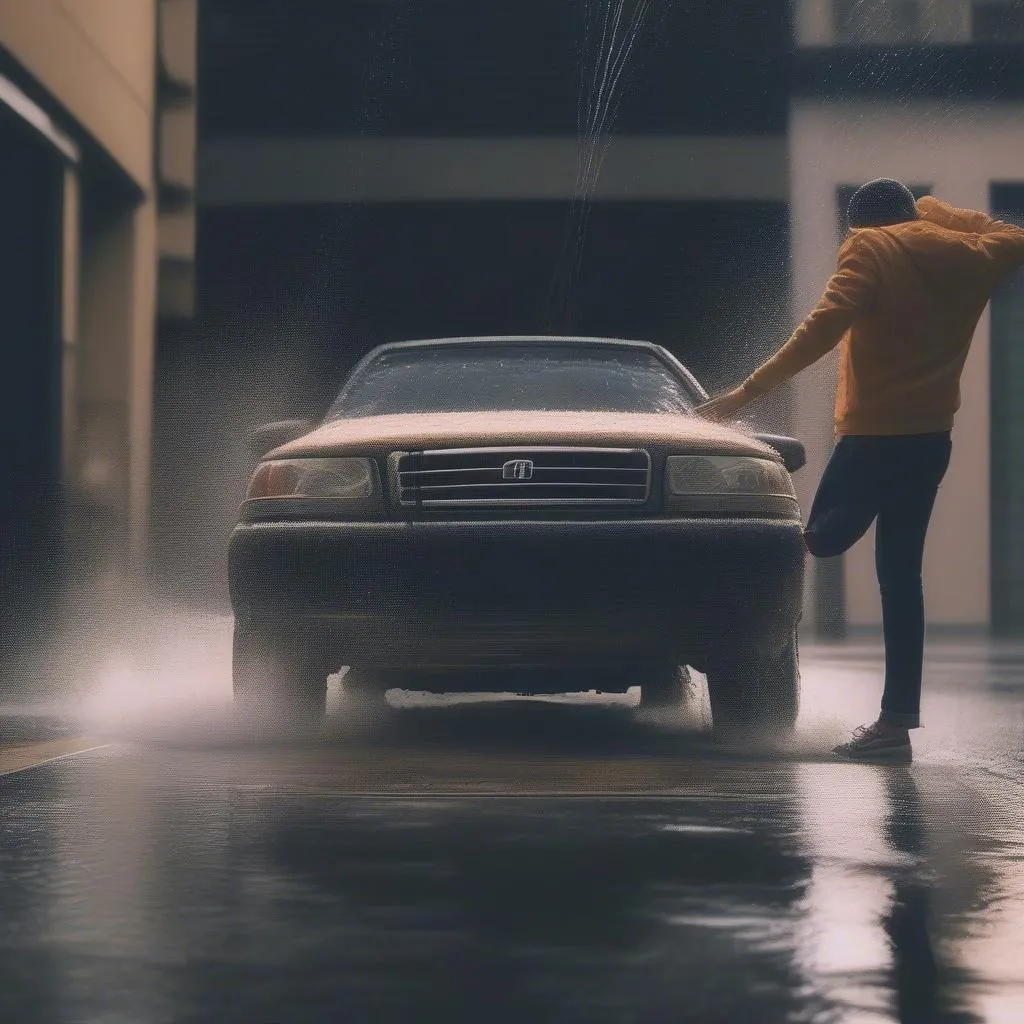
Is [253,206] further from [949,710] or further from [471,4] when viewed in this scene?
[949,710]

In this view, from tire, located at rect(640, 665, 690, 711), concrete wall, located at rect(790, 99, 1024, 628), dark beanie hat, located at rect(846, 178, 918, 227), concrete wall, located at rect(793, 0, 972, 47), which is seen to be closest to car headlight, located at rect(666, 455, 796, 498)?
dark beanie hat, located at rect(846, 178, 918, 227)

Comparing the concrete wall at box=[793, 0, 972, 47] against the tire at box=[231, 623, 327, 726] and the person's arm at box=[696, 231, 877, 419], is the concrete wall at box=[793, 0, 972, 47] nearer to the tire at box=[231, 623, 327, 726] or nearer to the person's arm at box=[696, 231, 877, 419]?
the person's arm at box=[696, 231, 877, 419]

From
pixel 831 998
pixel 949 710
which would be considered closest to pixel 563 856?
pixel 831 998

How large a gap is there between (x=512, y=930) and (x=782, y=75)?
1432 cm

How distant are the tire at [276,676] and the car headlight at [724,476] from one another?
1261 millimetres

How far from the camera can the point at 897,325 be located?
23.3 feet

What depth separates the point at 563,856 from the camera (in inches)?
204

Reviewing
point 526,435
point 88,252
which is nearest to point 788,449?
point 526,435

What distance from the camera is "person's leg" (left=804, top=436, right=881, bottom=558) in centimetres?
713

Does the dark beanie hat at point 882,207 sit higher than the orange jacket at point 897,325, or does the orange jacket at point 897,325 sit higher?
the dark beanie hat at point 882,207

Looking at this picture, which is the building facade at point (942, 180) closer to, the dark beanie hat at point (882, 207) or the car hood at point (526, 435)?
the car hood at point (526, 435)

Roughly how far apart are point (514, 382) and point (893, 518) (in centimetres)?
177

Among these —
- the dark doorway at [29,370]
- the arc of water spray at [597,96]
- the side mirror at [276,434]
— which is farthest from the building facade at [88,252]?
the side mirror at [276,434]

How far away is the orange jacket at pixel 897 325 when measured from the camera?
709 cm
